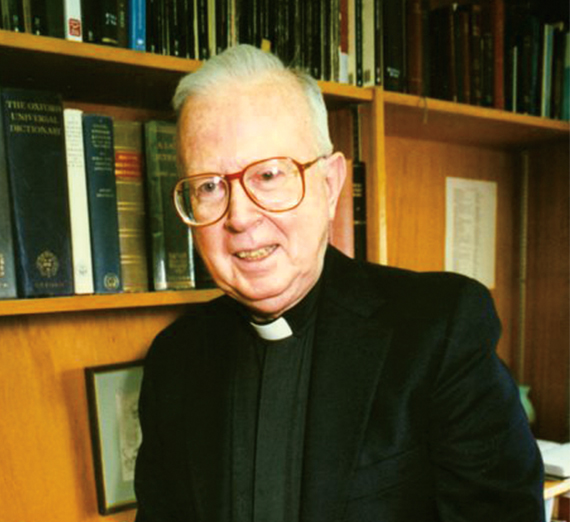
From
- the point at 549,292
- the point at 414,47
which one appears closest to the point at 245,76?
the point at 414,47

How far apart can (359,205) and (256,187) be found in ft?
1.41

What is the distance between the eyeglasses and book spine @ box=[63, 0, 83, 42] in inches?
12.3

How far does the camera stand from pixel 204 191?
92 cm

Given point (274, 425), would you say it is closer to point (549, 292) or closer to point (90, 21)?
point (90, 21)

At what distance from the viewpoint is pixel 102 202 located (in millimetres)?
1055

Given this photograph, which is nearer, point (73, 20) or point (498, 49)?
point (73, 20)

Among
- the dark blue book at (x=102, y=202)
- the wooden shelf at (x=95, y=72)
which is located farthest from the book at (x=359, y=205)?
the dark blue book at (x=102, y=202)

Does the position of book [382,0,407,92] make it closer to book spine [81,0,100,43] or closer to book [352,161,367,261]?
book [352,161,367,261]

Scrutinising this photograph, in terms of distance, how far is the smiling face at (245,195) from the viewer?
878 millimetres

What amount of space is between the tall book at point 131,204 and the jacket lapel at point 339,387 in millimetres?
357

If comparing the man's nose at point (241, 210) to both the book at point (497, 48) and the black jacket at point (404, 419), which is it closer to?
the black jacket at point (404, 419)

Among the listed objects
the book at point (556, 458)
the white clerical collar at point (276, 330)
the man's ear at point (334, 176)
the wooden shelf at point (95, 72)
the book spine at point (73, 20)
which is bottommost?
the book at point (556, 458)

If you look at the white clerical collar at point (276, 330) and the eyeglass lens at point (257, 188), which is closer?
the eyeglass lens at point (257, 188)

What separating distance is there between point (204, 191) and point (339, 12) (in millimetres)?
588
